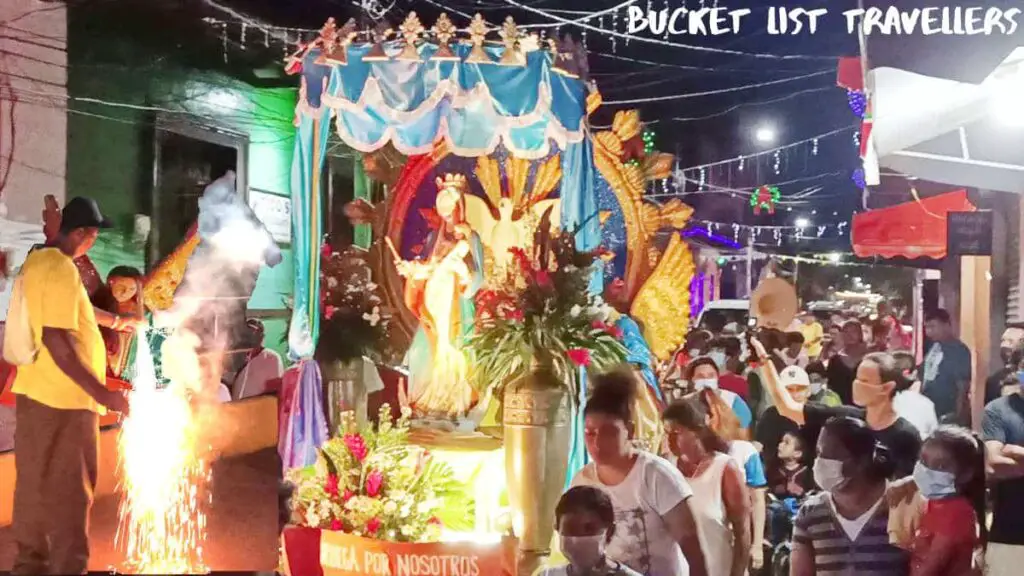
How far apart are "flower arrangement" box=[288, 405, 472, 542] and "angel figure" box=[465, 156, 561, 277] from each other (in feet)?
4.89

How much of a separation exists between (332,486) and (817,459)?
2446mm

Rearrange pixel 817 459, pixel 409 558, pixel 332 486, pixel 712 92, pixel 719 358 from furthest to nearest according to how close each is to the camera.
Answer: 1. pixel 712 92
2. pixel 719 358
3. pixel 817 459
4. pixel 332 486
5. pixel 409 558

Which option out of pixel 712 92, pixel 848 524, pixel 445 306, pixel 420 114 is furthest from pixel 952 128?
pixel 445 306

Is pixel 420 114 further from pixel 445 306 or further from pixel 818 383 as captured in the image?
pixel 818 383

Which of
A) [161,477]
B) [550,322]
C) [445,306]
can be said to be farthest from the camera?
[445,306]

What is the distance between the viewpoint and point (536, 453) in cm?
488

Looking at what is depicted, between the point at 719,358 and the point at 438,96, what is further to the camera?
the point at 438,96

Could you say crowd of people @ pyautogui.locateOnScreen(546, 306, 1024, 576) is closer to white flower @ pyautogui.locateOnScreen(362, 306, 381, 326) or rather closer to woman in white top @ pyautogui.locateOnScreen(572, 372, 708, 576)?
woman in white top @ pyautogui.locateOnScreen(572, 372, 708, 576)

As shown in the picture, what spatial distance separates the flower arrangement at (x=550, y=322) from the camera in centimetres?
491

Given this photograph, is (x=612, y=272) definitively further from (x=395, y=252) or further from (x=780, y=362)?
(x=395, y=252)

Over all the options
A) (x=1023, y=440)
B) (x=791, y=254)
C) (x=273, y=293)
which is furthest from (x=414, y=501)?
(x=1023, y=440)

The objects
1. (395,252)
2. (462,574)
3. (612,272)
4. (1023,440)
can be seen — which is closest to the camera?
(462,574)

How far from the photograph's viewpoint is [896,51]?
508 centimetres

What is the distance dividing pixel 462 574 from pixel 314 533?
81cm
